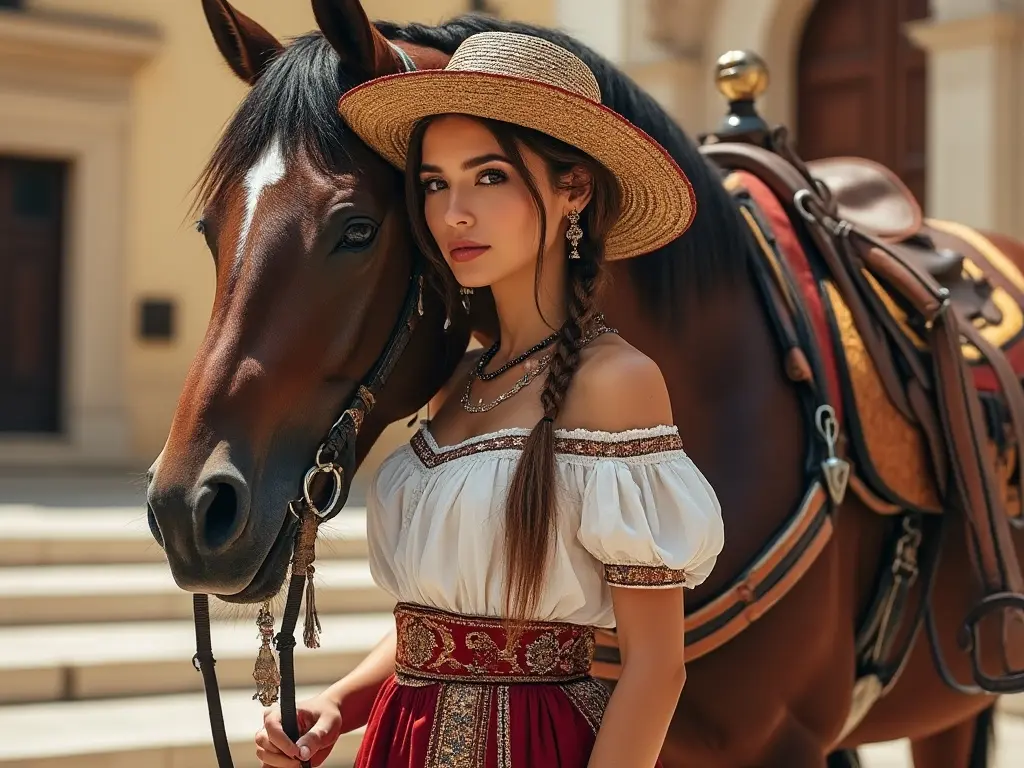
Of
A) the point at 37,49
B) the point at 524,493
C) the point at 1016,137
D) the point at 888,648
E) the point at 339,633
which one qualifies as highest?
the point at 37,49

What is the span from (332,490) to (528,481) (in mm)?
243

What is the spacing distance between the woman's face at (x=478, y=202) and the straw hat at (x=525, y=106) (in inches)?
1.2

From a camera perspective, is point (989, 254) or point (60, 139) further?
point (60, 139)

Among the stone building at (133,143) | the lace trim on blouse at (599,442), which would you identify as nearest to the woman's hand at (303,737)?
the lace trim on blouse at (599,442)

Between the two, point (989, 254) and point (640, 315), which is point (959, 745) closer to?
point (989, 254)

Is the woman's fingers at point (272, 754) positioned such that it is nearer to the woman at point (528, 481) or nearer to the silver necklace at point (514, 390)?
the woman at point (528, 481)

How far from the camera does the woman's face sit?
1441 millimetres

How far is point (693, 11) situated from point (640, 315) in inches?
236

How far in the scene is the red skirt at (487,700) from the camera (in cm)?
140

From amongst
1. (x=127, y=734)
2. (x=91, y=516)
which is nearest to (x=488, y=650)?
(x=127, y=734)

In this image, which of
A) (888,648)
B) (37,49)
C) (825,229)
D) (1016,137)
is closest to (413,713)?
(888,648)

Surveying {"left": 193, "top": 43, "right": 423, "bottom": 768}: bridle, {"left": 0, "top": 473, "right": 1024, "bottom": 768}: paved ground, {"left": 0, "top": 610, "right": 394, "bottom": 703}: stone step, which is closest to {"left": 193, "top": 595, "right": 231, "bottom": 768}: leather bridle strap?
{"left": 193, "top": 43, "right": 423, "bottom": 768}: bridle

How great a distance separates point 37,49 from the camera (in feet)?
26.1

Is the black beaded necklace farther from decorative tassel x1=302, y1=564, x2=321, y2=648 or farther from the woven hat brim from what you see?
decorative tassel x1=302, y1=564, x2=321, y2=648
